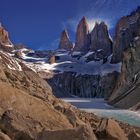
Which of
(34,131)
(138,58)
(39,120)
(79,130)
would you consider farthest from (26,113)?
(138,58)

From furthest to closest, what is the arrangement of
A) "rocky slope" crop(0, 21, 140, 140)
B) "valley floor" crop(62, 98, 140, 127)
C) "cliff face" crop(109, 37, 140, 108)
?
"cliff face" crop(109, 37, 140, 108)
"valley floor" crop(62, 98, 140, 127)
"rocky slope" crop(0, 21, 140, 140)

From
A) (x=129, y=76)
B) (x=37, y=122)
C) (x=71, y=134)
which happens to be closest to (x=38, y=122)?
(x=37, y=122)

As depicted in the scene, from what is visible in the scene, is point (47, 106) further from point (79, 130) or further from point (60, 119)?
point (79, 130)

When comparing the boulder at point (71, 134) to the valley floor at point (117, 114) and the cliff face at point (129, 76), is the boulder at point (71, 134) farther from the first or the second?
the cliff face at point (129, 76)

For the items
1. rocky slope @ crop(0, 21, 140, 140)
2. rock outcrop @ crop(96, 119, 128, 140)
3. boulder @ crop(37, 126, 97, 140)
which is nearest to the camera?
boulder @ crop(37, 126, 97, 140)

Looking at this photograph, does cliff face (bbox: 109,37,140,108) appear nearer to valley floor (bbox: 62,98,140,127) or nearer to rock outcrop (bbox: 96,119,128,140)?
valley floor (bbox: 62,98,140,127)

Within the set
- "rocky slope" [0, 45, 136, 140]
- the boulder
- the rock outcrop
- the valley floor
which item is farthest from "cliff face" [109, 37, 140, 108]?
the boulder

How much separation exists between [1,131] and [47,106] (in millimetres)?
4316

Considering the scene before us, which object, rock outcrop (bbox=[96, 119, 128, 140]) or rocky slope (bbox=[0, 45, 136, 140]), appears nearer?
rocky slope (bbox=[0, 45, 136, 140])

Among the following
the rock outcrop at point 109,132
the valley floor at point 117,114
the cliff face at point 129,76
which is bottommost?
the rock outcrop at point 109,132

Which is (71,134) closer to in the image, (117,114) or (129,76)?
(117,114)

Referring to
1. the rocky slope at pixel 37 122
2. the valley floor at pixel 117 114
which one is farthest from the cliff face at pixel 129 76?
the rocky slope at pixel 37 122

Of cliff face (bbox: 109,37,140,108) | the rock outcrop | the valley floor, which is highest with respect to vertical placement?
cliff face (bbox: 109,37,140,108)

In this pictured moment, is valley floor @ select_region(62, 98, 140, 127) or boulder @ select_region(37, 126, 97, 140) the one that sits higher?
valley floor @ select_region(62, 98, 140, 127)
